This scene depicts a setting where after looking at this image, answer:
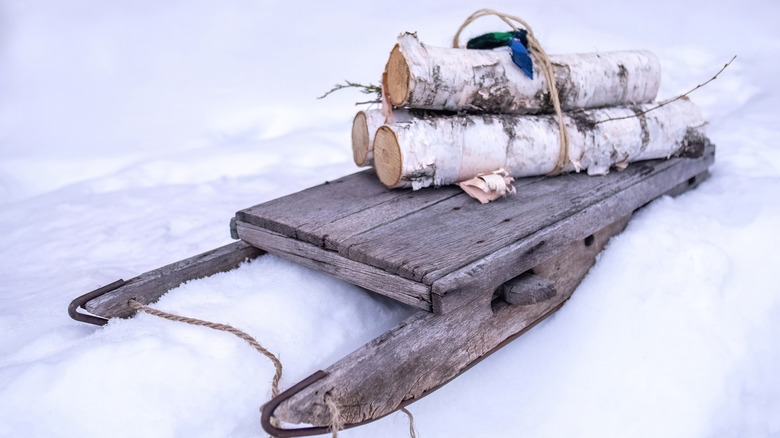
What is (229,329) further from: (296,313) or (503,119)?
(503,119)

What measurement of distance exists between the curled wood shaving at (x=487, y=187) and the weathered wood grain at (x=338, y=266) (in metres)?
0.62

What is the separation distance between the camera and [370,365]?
163 cm

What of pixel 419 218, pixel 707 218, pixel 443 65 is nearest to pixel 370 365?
pixel 419 218

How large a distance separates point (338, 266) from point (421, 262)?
0.29 metres

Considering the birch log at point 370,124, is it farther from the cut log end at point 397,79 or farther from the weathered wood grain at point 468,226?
the weathered wood grain at point 468,226

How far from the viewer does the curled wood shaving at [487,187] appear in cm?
241

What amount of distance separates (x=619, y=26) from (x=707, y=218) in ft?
11.3

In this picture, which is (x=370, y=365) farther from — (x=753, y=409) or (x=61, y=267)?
(x=61, y=267)

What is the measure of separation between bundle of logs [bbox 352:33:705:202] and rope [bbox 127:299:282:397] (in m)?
0.85

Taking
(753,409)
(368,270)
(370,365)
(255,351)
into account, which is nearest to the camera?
(370,365)

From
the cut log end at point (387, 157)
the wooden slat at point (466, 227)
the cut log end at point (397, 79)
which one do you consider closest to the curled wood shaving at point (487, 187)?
the wooden slat at point (466, 227)

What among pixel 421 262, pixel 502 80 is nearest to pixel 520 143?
pixel 502 80

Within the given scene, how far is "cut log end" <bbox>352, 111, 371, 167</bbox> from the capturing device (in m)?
2.59

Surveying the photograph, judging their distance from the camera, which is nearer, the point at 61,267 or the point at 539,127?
the point at 539,127
